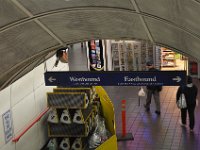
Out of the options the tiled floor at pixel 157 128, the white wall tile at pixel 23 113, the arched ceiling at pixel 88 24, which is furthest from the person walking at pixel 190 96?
the arched ceiling at pixel 88 24

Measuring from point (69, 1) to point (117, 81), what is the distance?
12.2 feet

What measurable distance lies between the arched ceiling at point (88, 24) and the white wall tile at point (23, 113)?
11.3ft

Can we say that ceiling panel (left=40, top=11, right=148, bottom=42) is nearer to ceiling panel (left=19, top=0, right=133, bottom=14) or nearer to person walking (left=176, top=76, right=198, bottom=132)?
ceiling panel (left=19, top=0, right=133, bottom=14)

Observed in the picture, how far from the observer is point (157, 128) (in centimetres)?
1282

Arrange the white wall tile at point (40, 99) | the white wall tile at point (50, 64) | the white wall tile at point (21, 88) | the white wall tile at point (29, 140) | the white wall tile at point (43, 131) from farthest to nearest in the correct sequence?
the white wall tile at point (50, 64)
the white wall tile at point (43, 131)
the white wall tile at point (40, 99)
the white wall tile at point (29, 140)
the white wall tile at point (21, 88)

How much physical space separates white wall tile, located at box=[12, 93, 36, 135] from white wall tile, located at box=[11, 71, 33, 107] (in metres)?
0.14

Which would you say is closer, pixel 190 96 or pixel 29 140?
pixel 29 140

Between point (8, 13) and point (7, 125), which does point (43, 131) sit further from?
point (8, 13)

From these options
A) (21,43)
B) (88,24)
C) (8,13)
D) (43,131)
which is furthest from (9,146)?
(8,13)

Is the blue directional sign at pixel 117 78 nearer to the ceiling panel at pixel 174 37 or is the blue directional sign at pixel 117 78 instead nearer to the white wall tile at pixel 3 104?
the white wall tile at pixel 3 104

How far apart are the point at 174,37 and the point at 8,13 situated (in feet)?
7.32

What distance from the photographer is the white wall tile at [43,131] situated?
1171 cm

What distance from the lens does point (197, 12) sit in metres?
3.73

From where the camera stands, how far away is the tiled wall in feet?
32.2
